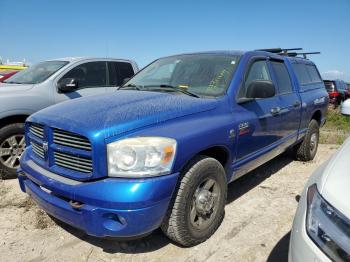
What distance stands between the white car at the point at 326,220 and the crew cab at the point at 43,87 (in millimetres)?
3993

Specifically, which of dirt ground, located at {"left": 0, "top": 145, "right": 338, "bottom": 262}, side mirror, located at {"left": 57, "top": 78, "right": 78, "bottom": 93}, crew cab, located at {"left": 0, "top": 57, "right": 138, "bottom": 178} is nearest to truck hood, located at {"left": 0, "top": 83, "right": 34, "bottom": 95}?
crew cab, located at {"left": 0, "top": 57, "right": 138, "bottom": 178}

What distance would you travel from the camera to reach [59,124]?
2807mm

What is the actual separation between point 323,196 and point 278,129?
272cm

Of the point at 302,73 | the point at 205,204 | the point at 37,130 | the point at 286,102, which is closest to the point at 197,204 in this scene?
the point at 205,204

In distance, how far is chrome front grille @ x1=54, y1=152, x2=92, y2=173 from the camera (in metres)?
2.63

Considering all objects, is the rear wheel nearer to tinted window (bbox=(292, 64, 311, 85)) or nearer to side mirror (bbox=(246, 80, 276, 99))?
side mirror (bbox=(246, 80, 276, 99))

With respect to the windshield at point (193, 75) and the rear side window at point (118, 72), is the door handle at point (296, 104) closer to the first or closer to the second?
the windshield at point (193, 75)

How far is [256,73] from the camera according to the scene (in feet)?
13.6

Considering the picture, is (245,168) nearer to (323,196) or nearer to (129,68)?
(323,196)

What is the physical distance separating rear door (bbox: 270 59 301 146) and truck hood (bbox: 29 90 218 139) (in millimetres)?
1588

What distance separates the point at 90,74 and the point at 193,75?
9.39 feet

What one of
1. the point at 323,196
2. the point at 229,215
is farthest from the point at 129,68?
the point at 323,196

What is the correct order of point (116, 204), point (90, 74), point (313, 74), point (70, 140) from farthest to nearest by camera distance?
point (313, 74)
point (90, 74)
point (70, 140)
point (116, 204)

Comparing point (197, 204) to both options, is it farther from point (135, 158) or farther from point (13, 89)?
point (13, 89)
